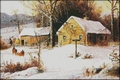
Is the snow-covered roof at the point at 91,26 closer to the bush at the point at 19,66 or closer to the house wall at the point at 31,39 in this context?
the house wall at the point at 31,39

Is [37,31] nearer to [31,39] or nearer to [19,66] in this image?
[31,39]

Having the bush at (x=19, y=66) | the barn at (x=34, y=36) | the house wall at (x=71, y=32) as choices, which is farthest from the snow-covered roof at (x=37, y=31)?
the bush at (x=19, y=66)

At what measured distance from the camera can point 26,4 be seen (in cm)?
279

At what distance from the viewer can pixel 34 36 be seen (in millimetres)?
2766

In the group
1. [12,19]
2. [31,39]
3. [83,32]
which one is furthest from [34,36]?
[83,32]

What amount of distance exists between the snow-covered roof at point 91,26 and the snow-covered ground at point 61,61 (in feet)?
0.41

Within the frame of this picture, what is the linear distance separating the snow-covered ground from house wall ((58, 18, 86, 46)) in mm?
45

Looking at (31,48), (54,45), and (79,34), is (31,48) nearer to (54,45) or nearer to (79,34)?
(54,45)

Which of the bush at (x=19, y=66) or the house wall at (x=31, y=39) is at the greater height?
the house wall at (x=31, y=39)

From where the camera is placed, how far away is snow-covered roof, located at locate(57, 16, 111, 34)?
8.97 feet

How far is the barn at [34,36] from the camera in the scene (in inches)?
108

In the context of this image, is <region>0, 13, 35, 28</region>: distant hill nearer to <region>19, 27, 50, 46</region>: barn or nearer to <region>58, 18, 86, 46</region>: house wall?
<region>19, 27, 50, 46</region>: barn

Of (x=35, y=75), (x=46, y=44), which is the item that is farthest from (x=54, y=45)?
(x=35, y=75)

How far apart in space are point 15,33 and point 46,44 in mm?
245
